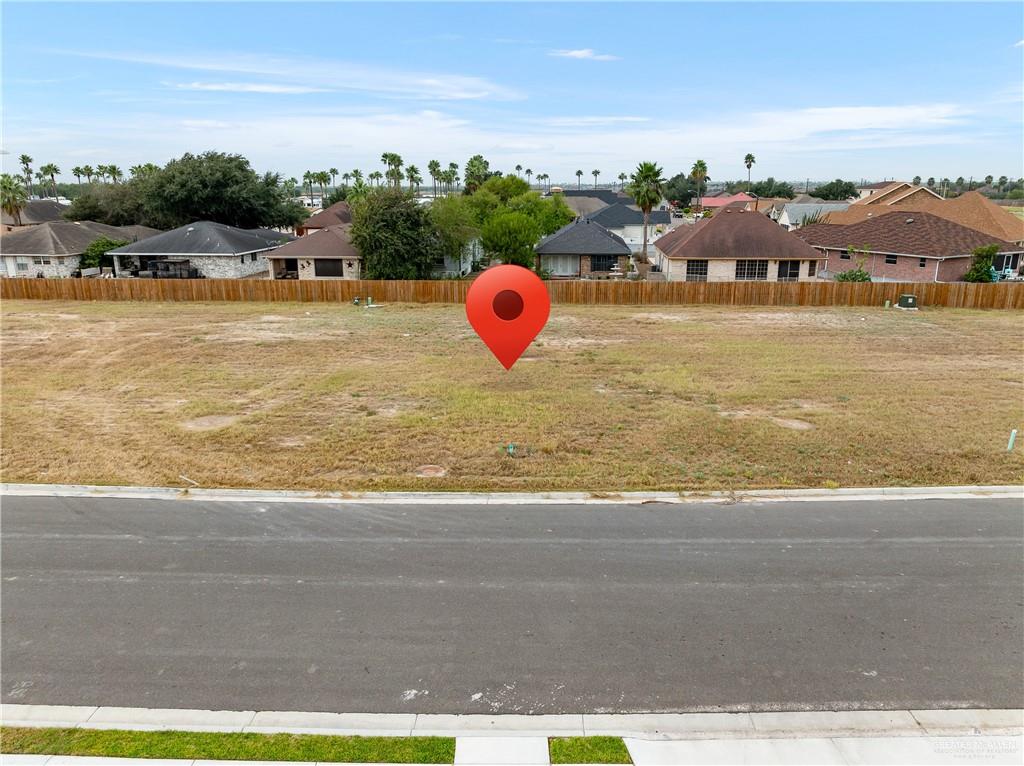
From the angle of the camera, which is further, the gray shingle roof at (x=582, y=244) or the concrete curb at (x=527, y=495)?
the gray shingle roof at (x=582, y=244)

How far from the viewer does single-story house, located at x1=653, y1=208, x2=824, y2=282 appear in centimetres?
4684

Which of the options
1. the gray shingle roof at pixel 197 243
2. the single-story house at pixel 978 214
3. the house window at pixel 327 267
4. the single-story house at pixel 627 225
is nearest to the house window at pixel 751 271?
the single-story house at pixel 978 214

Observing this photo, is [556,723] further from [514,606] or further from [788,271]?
[788,271]

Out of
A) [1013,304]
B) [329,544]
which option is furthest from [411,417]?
[1013,304]

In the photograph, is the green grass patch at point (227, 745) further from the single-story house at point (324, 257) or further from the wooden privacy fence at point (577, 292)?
the single-story house at point (324, 257)

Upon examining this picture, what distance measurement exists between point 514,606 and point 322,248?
148 ft

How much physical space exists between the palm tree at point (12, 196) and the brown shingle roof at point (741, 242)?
3183 inches

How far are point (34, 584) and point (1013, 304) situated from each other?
50.6 metres

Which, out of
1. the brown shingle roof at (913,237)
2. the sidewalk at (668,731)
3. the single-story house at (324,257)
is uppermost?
the brown shingle roof at (913,237)

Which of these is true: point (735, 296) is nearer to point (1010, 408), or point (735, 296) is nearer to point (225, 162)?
point (1010, 408)

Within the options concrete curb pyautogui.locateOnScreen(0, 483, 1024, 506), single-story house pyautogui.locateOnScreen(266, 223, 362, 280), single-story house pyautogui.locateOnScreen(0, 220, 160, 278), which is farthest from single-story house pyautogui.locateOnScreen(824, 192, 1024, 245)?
single-story house pyautogui.locateOnScreen(0, 220, 160, 278)

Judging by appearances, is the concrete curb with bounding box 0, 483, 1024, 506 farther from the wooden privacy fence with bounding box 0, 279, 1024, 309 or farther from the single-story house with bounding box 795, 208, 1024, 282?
the single-story house with bounding box 795, 208, 1024, 282

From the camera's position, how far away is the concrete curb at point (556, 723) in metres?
7.55

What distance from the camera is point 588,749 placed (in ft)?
23.7
